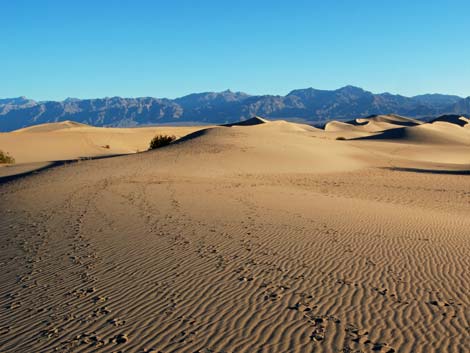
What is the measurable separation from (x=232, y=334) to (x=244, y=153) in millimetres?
24221

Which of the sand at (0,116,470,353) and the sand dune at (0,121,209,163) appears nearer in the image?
the sand at (0,116,470,353)

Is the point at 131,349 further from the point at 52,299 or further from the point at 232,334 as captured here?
the point at 52,299

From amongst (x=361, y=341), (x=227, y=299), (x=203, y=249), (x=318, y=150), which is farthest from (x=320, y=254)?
(x=318, y=150)

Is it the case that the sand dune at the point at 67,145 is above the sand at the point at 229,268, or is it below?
below

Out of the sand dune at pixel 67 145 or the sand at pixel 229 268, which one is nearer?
the sand at pixel 229 268

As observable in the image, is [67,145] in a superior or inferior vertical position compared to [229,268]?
inferior

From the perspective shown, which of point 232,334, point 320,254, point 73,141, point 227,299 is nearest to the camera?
point 232,334

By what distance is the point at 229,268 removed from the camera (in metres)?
8.47

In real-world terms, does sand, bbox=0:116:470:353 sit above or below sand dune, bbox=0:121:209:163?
above

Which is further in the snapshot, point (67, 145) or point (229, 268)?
point (67, 145)

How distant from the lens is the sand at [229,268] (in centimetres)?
594

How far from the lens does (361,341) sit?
18.9ft

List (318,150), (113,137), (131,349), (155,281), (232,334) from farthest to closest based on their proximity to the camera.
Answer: (113,137) → (318,150) → (155,281) → (232,334) → (131,349)

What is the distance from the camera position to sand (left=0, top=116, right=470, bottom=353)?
594cm
